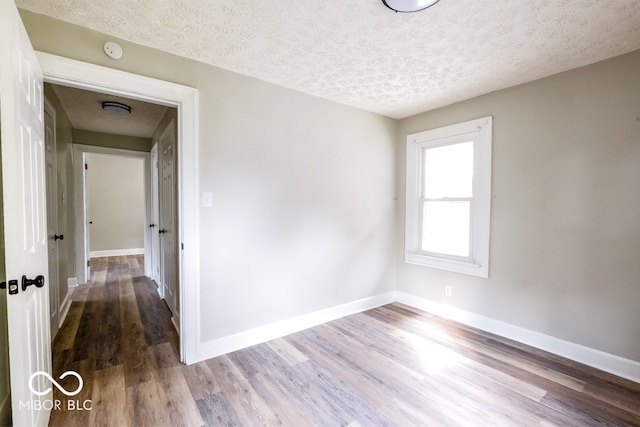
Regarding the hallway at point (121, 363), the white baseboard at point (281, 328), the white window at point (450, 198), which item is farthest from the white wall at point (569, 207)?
the hallway at point (121, 363)

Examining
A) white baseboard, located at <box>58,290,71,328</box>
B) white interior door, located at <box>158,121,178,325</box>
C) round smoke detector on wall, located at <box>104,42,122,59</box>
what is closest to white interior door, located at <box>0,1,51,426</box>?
round smoke detector on wall, located at <box>104,42,122,59</box>

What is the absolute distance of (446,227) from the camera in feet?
11.0

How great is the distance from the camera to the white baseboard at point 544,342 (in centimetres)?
216

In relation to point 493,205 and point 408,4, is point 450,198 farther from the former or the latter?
point 408,4

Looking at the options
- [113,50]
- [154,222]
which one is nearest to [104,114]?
[154,222]

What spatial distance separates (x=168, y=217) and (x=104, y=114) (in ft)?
5.21

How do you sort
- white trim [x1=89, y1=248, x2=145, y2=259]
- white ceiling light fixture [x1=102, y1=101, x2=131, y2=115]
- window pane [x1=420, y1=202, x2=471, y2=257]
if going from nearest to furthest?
white ceiling light fixture [x1=102, y1=101, x2=131, y2=115] < window pane [x1=420, y1=202, x2=471, y2=257] < white trim [x1=89, y1=248, x2=145, y2=259]

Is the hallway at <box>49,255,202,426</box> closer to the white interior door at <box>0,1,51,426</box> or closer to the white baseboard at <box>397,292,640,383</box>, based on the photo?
the white interior door at <box>0,1,51,426</box>

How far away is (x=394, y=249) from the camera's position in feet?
12.6

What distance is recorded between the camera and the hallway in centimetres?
175

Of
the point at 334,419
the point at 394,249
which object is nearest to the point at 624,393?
the point at 334,419

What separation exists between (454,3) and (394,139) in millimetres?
2212

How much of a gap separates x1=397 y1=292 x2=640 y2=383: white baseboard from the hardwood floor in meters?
0.08

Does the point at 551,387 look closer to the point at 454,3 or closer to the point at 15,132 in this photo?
the point at 454,3
